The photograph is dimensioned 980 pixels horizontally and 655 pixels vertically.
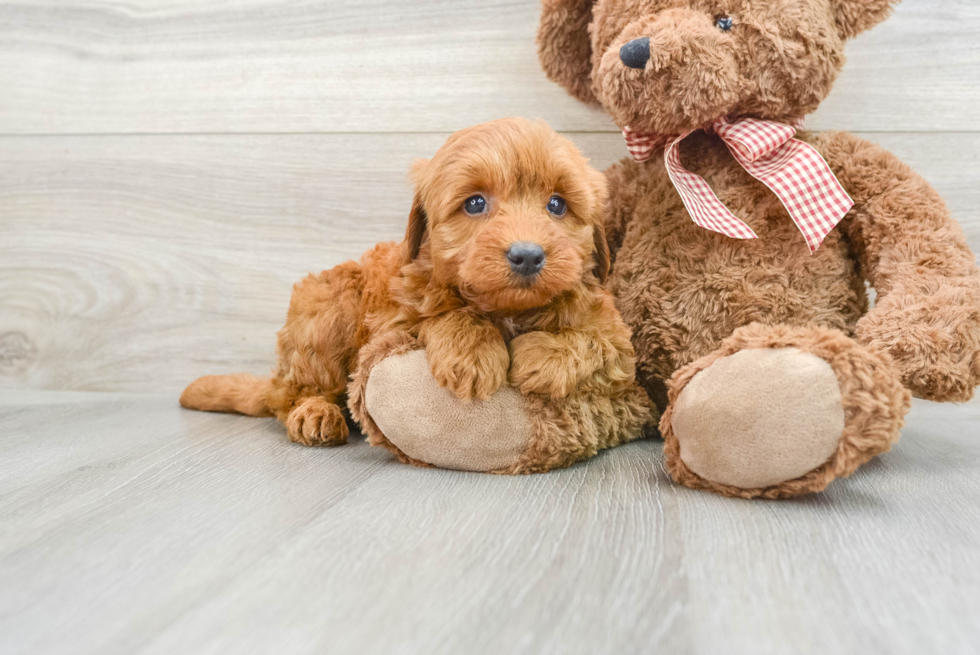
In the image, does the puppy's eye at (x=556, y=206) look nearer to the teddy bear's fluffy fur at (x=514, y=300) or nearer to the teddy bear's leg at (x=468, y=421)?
the teddy bear's fluffy fur at (x=514, y=300)

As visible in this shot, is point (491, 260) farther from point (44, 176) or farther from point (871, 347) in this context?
point (44, 176)

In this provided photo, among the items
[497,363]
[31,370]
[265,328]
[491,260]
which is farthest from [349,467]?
[31,370]

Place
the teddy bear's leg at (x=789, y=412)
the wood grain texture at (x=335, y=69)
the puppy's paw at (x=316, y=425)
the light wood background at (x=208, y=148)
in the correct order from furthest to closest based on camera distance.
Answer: the light wood background at (x=208, y=148) → the wood grain texture at (x=335, y=69) → the puppy's paw at (x=316, y=425) → the teddy bear's leg at (x=789, y=412)

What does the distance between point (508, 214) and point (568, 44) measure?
1.57 ft

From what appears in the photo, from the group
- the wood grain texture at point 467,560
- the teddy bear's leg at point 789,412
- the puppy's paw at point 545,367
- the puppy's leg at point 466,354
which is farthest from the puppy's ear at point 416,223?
the teddy bear's leg at point 789,412

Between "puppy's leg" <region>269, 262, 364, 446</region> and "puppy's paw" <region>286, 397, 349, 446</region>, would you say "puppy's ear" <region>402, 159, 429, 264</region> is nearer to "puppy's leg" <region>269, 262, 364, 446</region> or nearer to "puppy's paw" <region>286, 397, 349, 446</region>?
"puppy's leg" <region>269, 262, 364, 446</region>

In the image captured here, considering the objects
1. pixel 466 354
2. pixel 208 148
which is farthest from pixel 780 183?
pixel 208 148

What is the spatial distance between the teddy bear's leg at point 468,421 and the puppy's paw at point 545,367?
0.02 meters

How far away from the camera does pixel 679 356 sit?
1.05 metres

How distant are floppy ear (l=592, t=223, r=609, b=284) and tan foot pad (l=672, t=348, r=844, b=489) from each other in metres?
0.25

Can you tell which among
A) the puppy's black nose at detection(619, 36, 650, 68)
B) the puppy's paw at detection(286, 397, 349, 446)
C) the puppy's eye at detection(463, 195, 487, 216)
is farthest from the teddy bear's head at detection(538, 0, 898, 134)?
the puppy's paw at detection(286, 397, 349, 446)

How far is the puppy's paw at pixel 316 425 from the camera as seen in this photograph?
1131mm

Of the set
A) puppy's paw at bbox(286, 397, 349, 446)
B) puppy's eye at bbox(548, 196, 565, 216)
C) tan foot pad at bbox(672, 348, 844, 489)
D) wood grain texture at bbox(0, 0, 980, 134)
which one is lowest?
puppy's paw at bbox(286, 397, 349, 446)

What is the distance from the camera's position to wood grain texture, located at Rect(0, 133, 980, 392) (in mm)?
1506
